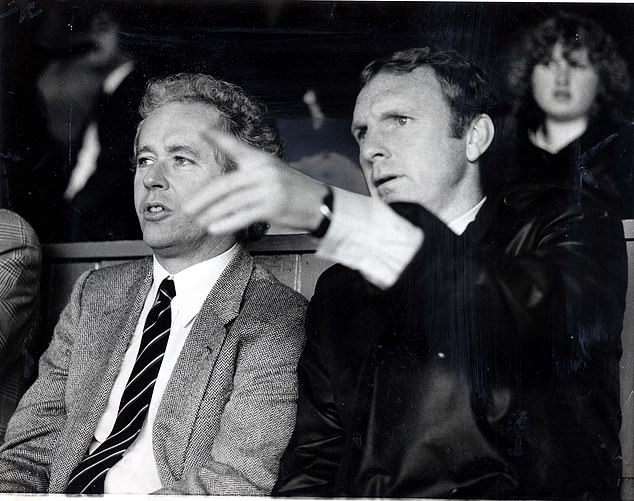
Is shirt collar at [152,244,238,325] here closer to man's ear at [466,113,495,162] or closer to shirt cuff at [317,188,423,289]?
shirt cuff at [317,188,423,289]

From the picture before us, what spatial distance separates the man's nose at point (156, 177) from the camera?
10.4ft

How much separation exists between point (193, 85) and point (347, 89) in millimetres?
525

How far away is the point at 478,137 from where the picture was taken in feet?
10.0

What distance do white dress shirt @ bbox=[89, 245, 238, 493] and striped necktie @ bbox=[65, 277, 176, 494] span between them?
16 millimetres

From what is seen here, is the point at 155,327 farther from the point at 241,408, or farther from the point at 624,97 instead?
the point at 624,97

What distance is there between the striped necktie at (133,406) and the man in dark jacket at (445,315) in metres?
0.36

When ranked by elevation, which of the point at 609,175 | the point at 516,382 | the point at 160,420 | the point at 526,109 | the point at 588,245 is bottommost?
the point at 160,420

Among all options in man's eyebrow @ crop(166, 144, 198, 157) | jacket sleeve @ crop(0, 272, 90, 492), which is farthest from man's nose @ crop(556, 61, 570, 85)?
jacket sleeve @ crop(0, 272, 90, 492)

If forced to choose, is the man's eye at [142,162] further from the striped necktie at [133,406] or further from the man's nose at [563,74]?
the man's nose at [563,74]

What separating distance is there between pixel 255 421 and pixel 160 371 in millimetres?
378

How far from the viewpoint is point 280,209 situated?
3082mm

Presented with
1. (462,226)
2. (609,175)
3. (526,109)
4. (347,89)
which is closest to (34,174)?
(347,89)

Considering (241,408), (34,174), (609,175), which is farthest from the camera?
(34,174)

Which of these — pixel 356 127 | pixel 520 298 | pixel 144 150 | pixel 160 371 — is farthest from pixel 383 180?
pixel 160 371
